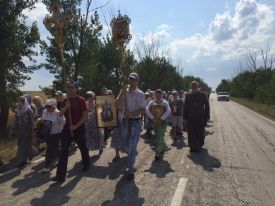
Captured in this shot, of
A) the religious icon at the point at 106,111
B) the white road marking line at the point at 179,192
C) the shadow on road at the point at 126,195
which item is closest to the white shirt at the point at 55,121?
the religious icon at the point at 106,111

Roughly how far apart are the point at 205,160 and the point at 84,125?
10.8 ft

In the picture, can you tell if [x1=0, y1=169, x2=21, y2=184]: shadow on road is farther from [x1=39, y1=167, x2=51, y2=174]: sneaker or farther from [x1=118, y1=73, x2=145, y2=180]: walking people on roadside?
[x1=118, y1=73, x2=145, y2=180]: walking people on roadside

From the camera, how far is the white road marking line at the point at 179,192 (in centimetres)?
746

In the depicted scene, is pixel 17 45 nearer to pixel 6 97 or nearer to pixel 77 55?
pixel 6 97

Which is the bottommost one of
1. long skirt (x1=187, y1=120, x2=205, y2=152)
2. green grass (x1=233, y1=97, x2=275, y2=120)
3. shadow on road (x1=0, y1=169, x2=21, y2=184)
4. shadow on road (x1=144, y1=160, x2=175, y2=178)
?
green grass (x1=233, y1=97, x2=275, y2=120)

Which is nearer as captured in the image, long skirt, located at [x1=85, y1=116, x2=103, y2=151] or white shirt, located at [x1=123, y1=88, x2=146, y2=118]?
white shirt, located at [x1=123, y1=88, x2=146, y2=118]

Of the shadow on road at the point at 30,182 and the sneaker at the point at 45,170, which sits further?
the sneaker at the point at 45,170

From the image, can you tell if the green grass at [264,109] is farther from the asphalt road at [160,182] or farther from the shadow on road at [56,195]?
the shadow on road at [56,195]

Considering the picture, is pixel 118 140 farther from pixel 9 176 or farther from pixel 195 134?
pixel 9 176

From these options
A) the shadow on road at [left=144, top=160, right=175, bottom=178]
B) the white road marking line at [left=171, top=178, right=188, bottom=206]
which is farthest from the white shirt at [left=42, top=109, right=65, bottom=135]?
the white road marking line at [left=171, top=178, right=188, bottom=206]

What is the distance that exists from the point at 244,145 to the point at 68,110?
7.26m

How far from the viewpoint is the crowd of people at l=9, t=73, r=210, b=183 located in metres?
9.74

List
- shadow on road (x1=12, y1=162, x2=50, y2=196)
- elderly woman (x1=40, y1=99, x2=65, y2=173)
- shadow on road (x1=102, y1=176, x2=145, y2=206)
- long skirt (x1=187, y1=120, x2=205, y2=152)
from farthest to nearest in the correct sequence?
long skirt (x1=187, y1=120, x2=205, y2=152), elderly woman (x1=40, y1=99, x2=65, y2=173), shadow on road (x1=12, y1=162, x2=50, y2=196), shadow on road (x1=102, y1=176, x2=145, y2=206)

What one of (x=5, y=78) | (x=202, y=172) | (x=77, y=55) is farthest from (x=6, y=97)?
(x=202, y=172)
